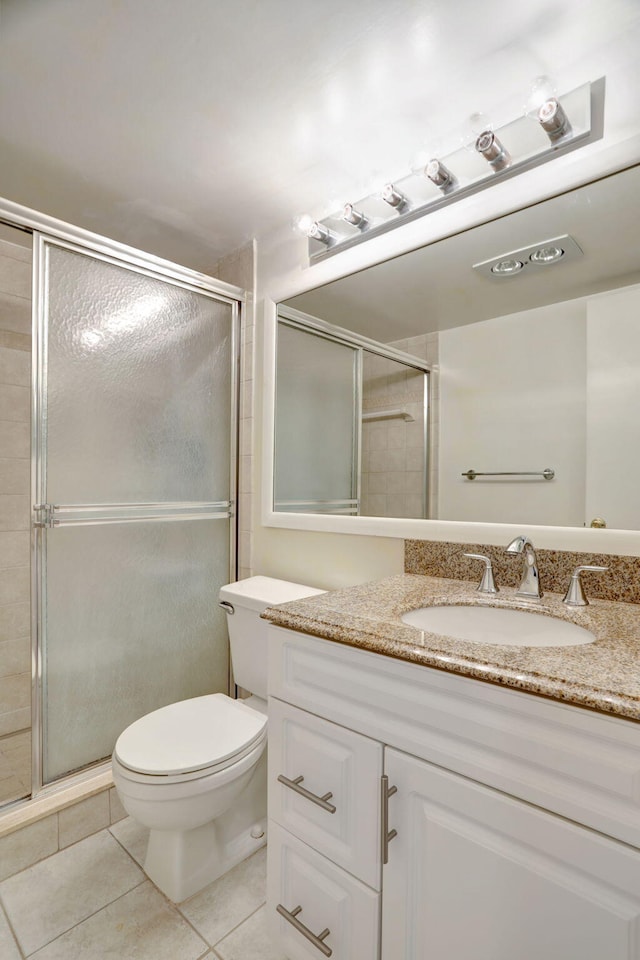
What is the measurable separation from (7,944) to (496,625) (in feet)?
4.79

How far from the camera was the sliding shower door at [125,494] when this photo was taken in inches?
60.8

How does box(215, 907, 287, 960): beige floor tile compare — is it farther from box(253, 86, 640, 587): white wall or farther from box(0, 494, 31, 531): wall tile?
box(0, 494, 31, 531): wall tile

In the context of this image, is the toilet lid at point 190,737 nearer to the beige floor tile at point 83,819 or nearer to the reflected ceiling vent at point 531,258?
the beige floor tile at point 83,819

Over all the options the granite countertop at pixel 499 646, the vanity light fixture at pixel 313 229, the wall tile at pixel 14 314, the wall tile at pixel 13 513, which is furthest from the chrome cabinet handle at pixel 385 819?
the wall tile at pixel 14 314

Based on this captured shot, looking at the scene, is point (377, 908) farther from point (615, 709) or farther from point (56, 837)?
point (56, 837)

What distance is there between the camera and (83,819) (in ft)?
5.06

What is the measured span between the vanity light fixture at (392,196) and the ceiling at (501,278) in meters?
0.16

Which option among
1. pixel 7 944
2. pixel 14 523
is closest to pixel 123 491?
pixel 14 523

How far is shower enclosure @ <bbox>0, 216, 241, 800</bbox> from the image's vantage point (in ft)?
5.03

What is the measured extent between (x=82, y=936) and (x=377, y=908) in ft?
2.87

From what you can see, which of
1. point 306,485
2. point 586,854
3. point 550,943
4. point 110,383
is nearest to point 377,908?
point 550,943

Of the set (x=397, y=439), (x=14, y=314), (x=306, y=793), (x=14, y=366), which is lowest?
(x=306, y=793)

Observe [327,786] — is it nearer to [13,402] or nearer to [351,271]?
[351,271]

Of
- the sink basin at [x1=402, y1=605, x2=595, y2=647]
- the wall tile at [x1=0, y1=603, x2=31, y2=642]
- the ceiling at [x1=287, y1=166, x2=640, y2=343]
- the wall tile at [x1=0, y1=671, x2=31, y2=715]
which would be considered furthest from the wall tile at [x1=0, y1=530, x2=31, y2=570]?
the sink basin at [x1=402, y1=605, x2=595, y2=647]
